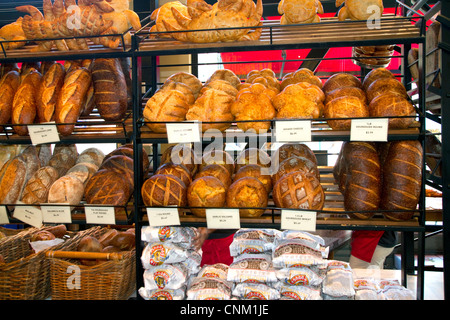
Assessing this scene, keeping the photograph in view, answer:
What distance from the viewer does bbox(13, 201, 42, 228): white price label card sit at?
1.92 meters

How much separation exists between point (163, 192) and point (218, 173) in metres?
0.34

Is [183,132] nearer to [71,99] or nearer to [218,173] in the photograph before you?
[218,173]

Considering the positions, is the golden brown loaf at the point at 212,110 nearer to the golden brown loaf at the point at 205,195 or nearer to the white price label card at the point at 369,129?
the golden brown loaf at the point at 205,195

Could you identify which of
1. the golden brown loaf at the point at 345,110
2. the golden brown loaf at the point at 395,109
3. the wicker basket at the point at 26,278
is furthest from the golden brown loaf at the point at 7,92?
the golden brown loaf at the point at 395,109

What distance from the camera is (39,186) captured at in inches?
81.4

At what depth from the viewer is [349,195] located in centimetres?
178

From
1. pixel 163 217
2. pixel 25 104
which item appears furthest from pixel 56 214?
pixel 25 104

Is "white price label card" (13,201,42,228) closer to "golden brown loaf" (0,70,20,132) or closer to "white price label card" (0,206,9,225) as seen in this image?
"white price label card" (0,206,9,225)

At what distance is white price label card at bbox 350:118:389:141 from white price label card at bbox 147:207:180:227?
950 millimetres

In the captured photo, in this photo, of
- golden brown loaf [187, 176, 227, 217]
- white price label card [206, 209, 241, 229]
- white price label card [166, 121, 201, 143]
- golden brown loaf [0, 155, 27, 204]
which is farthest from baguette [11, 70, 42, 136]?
white price label card [206, 209, 241, 229]

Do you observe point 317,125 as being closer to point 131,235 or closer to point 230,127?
point 230,127

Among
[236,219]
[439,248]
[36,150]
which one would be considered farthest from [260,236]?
[439,248]

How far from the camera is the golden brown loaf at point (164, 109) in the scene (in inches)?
72.6

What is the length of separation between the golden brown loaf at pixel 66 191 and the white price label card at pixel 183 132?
0.70 m
